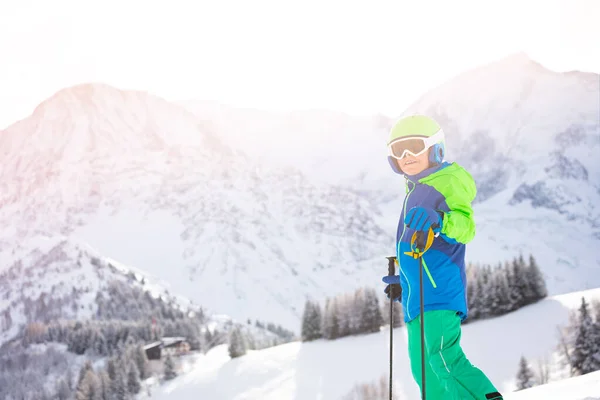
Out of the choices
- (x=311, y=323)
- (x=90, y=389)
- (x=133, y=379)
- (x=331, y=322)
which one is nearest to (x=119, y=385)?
(x=133, y=379)

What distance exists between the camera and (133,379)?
66812mm

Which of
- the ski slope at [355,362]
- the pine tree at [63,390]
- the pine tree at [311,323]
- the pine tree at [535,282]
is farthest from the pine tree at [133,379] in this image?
the pine tree at [535,282]

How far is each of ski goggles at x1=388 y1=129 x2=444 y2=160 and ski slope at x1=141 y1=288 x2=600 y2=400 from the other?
2799cm

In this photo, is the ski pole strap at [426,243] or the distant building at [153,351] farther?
the distant building at [153,351]

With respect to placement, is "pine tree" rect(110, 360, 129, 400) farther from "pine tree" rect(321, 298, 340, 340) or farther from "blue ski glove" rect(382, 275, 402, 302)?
"blue ski glove" rect(382, 275, 402, 302)

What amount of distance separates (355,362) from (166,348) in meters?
49.4

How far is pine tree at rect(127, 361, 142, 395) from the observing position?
65.7 meters

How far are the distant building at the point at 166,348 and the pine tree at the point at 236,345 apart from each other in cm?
1819

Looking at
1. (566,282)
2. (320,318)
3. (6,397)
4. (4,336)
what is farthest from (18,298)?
(566,282)

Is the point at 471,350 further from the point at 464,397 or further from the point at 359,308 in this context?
the point at 464,397

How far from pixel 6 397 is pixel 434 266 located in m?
118

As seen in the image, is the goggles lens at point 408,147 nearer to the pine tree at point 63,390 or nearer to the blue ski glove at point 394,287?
the blue ski glove at point 394,287

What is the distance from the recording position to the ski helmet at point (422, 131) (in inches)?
162

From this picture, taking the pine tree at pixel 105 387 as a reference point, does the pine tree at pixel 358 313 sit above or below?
above
